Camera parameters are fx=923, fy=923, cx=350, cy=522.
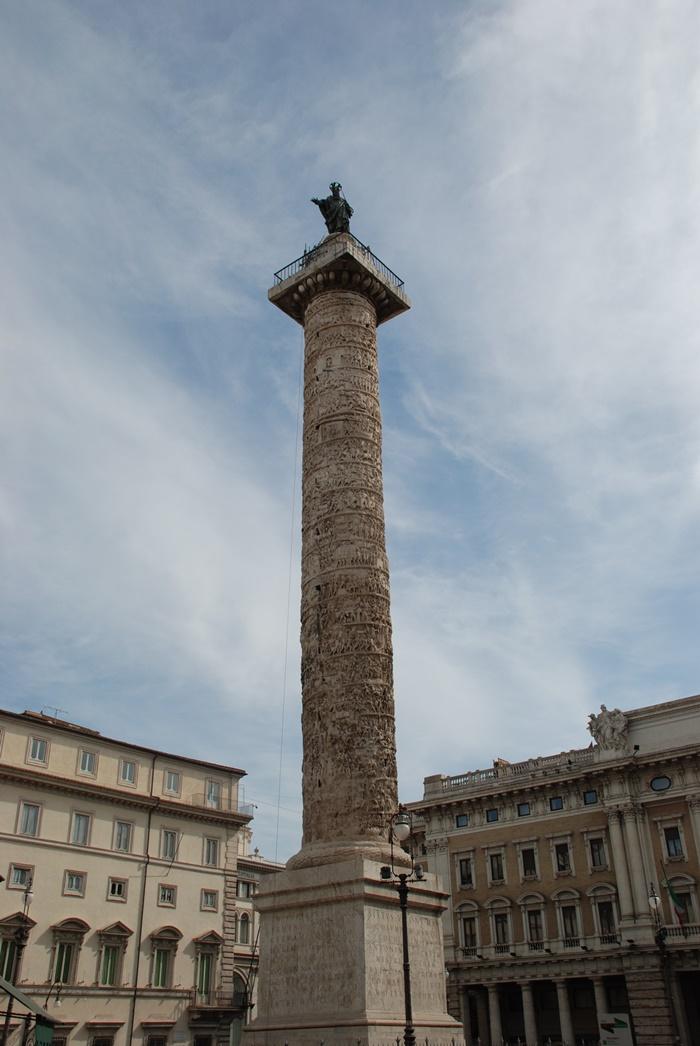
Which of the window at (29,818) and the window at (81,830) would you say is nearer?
the window at (29,818)

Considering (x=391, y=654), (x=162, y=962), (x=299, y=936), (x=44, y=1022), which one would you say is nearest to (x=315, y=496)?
(x=391, y=654)

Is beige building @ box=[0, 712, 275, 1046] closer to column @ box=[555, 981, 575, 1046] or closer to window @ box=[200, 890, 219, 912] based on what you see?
window @ box=[200, 890, 219, 912]

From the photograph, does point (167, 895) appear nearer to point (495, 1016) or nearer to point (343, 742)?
point (495, 1016)

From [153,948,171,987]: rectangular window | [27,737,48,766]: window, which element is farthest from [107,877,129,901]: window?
[27,737,48,766]: window

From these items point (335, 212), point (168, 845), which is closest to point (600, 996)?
point (168, 845)

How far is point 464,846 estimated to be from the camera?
3950 cm

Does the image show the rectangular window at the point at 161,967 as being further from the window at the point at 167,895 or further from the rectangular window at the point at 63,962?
the rectangular window at the point at 63,962

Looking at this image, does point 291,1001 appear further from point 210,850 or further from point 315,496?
point 210,850

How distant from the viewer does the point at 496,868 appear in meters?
38.1

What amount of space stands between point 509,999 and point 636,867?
846 centimetres

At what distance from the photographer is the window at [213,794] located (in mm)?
32250

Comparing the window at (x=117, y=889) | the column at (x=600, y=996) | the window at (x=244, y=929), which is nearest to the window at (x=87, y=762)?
the window at (x=117, y=889)

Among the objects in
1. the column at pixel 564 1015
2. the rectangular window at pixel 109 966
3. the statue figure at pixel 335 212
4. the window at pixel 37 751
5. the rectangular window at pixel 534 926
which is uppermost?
the statue figure at pixel 335 212

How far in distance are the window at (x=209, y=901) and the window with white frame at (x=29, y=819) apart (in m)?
6.78
